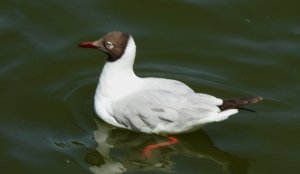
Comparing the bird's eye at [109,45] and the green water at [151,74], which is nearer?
the green water at [151,74]

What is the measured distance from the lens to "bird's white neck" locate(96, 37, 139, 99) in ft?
25.6

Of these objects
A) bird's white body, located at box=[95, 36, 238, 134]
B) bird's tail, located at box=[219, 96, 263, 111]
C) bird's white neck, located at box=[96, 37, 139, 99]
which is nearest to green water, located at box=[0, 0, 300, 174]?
bird's white body, located at box=[95, 36, 238, 134]

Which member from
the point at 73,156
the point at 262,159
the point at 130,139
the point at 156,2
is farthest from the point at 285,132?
the point at 156,2

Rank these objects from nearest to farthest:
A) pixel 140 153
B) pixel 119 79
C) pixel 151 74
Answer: pixel 140 153 < pixel 119 79 < pixel 151 74

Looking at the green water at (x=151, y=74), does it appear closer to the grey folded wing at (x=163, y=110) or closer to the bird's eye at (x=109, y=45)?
the grey folded wing at (x=163, y=110)

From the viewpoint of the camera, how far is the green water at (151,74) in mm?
7551

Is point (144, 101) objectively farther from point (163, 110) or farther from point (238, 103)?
point (238, 103)

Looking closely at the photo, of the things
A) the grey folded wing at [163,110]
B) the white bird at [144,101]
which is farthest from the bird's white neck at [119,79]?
the grey folded wing at [163,110]

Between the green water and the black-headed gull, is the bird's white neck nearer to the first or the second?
the black-headed gull

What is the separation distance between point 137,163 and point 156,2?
325 cm

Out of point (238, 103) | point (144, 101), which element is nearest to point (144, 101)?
point (144, 101)

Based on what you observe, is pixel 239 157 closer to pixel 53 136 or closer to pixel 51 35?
pixel 53 136

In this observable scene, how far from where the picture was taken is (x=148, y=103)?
757 centimetres

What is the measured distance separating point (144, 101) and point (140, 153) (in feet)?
1.74
